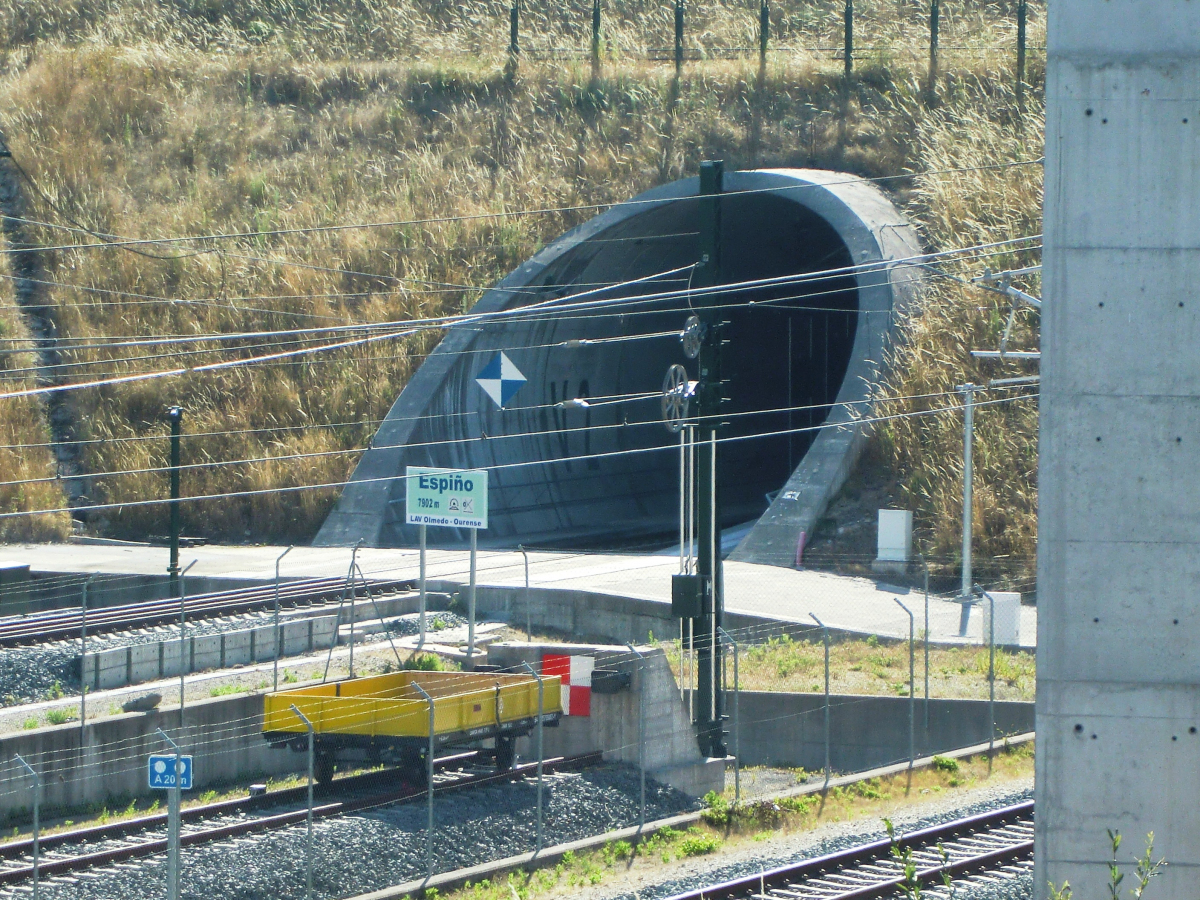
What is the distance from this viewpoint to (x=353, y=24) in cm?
4534

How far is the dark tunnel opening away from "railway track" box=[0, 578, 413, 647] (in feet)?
17.3

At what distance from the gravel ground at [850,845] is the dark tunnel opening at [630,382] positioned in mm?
12644

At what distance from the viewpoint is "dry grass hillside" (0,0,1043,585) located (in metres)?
29.1

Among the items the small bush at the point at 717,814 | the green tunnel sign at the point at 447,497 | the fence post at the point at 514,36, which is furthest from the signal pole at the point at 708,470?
the fence post at the point at 514,36

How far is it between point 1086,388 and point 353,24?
3999 cm

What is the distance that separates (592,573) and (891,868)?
1211 cm

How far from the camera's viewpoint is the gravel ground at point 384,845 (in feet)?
39.5

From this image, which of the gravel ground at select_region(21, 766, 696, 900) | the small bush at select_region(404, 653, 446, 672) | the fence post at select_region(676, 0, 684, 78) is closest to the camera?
the gravel ground at select_region(21, 766, 696, 900)

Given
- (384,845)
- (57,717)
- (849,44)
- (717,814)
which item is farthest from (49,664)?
(849,44)

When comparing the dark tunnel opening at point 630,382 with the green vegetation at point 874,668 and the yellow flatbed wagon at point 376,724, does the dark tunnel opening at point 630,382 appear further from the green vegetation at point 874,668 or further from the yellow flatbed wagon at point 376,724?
the yellow flatbed wagon at point 376,724

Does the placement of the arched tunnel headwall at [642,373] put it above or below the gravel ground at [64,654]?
above

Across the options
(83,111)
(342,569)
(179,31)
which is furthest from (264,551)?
Result: (179,31)

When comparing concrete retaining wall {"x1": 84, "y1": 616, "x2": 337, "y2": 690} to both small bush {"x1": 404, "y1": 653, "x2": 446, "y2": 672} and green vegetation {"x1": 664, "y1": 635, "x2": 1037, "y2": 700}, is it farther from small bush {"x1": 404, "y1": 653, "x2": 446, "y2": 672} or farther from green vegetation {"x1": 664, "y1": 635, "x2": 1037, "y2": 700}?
green vegetation {"x1": 664, "y1": 635, "x2": 1037, "y2": 700}

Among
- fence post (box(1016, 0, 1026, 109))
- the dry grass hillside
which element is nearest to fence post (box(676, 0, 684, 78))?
the dry grass hillside
